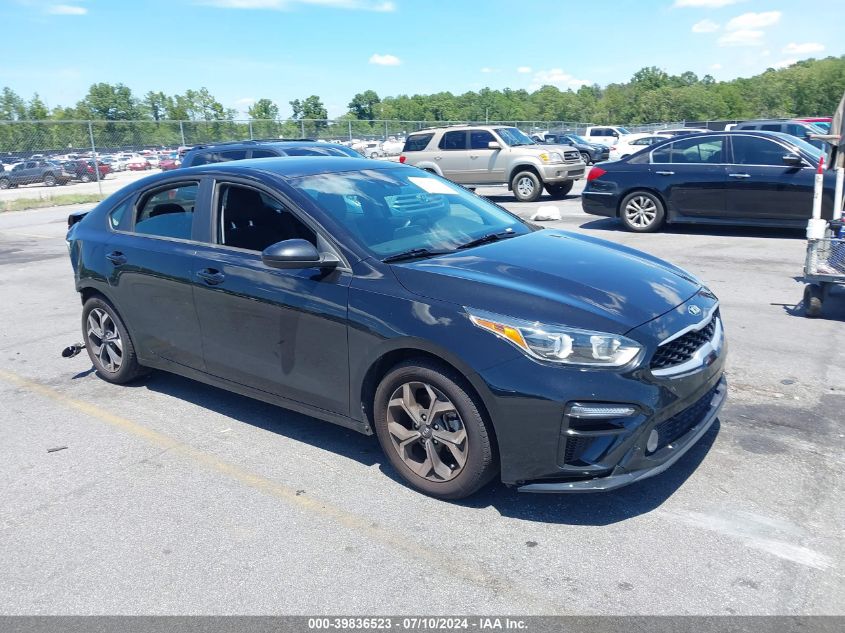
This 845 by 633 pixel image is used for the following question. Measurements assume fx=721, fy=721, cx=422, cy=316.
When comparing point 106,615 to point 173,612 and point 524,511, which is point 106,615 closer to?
point 173,612

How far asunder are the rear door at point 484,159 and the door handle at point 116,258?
13.9 meters

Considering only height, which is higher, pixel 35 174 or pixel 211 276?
pixel 35 174

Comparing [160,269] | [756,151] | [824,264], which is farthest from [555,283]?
[756,151]

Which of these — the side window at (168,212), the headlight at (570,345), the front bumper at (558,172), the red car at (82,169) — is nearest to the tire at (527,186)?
the front bumper at (558,172)

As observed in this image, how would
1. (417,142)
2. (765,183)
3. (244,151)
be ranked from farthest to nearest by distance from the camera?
(417,142) → (244,151) → (765,183)

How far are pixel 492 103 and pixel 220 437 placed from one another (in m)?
120

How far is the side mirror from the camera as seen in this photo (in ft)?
12.7

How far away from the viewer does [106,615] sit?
294cm

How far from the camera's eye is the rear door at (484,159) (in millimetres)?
18219

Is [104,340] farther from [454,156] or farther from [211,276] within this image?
[454,156]

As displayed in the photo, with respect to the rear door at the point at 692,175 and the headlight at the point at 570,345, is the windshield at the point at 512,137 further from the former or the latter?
the headlight at the point at 570,345

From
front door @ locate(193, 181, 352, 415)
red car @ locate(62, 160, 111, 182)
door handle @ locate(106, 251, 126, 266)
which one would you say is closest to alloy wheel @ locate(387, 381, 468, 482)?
front door @ locate(193, 181, 352, 415)

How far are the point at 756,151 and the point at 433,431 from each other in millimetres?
9351

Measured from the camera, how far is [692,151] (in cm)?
1143
